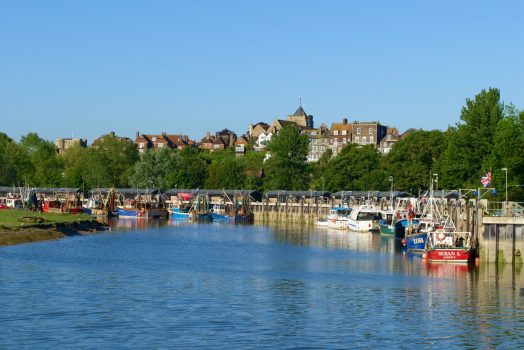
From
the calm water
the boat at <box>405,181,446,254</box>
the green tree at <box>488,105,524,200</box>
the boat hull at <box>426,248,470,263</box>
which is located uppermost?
the green tree at <box>488,105,524,200</box>

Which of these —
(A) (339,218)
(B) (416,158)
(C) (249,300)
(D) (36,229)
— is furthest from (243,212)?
(C) (249,300)

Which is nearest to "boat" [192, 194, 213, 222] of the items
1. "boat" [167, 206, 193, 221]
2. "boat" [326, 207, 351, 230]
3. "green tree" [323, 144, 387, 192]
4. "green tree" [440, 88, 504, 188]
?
"boat" [167, 206, 193, 221]

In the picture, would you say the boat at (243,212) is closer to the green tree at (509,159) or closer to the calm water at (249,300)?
the green tree at (509,159)

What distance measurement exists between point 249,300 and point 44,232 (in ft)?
182

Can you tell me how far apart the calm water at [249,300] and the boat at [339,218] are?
52057 mm

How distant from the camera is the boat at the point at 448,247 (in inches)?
3219

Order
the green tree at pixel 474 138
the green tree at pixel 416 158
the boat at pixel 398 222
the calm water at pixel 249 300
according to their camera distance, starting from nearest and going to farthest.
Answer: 1. the calm water at pixel 249 300
2. the boat at pixel 398 222
3. the green tree at pixel 474 138
4. the green tree at pixel 416 158

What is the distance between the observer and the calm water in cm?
4856

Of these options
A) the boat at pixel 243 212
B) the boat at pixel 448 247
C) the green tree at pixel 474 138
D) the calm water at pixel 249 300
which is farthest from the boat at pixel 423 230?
the boat at pixel 243 212

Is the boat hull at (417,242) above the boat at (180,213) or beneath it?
beneath

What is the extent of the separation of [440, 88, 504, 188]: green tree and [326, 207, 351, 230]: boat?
27388 mm

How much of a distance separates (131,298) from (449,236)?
1391 inches

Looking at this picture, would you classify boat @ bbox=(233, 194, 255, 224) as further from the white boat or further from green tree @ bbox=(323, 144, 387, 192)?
the white boat

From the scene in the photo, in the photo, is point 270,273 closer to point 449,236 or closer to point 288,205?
point 449,236
